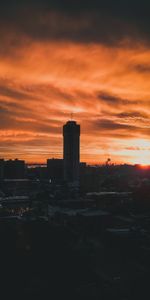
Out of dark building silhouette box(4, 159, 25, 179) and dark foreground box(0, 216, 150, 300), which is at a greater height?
dark building silhouette box(4, 159, 25, 179)

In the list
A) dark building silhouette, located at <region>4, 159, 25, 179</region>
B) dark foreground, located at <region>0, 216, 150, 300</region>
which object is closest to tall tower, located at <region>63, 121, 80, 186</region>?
dark building silhouette, located at <region>4, 159, 25, 179</region>

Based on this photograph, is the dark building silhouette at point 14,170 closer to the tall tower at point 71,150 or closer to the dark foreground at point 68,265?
the tall tower at point 71,150

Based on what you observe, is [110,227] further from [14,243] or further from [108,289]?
[108,289]

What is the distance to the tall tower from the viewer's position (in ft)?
422

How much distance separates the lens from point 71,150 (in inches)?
5133

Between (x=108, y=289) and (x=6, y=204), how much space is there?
177 ft

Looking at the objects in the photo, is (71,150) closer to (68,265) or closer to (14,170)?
(14,170)

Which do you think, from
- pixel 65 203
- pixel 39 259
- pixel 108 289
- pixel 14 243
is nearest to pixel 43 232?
pixel 14 243

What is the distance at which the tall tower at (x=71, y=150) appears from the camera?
422 feet

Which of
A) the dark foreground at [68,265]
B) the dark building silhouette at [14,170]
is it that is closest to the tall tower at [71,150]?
the dark building silhouette at [14,170]

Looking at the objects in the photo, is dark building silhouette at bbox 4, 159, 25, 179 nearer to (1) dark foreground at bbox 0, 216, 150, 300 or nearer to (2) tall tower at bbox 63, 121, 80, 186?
(2) tall tower at bbox 63, 121, 80, 186

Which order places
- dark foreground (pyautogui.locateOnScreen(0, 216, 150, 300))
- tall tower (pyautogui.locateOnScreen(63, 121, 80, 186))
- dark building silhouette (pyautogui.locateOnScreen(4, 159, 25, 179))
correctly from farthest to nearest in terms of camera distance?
dark building silhouette (pyautogui.locateOnScreen(4, 159, 25, 179)) → tall tower (pyautogui.locateOnScreen(63, 121, 80, 186)) → dark foreground (pyautogui.locateOnScreen(0, 216, 150, 300))

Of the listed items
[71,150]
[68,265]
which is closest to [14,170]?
[71,150]

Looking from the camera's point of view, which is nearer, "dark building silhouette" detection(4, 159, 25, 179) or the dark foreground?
the dark foreground
